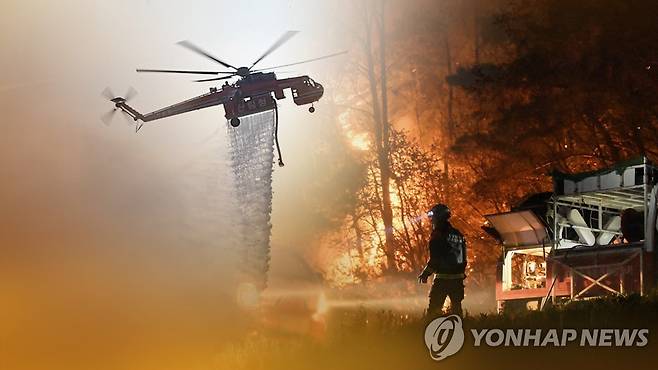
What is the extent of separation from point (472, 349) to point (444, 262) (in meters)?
1.07

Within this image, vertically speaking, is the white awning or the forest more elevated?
the forest

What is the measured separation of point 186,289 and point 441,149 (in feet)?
38.1

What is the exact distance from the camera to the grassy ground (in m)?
10.7

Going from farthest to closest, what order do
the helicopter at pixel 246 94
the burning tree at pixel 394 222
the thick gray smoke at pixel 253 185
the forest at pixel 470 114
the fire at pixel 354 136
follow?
the fire at pixel 354 136 → the burning tree at pixel 394 222 → the forest at pixel 470 114 → the thick gray smoke at pixel 253 185 → the helicopter at pixel 246 94

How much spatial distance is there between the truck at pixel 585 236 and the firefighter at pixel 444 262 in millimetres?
2959

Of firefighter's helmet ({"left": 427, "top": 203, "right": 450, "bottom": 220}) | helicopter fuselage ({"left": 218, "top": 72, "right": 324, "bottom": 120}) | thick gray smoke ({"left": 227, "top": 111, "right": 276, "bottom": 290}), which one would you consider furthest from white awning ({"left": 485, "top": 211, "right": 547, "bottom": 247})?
thick gray smoke ({"left": 227, "top": 111, "right": 276, "bottom": 290})

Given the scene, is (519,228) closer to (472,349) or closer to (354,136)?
(472,349)

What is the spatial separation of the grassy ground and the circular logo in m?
0.09

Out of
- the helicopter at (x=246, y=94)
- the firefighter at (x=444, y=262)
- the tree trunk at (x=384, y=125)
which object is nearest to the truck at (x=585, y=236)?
the firefighter at (x=444, y=262)

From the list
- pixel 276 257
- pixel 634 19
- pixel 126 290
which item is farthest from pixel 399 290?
pixel 126 290

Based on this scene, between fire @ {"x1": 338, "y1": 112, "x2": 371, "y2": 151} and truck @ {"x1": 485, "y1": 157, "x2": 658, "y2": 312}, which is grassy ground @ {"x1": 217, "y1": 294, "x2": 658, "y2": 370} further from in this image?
fire @ {"x1": 338, "y1": 112, "x2": 371, "y2": 151}

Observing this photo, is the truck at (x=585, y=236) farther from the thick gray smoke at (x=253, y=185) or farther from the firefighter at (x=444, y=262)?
the thick gray smoke at (x=253, y=185)

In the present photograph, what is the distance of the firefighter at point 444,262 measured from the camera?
11.9 meters

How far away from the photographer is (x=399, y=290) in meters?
29.8
